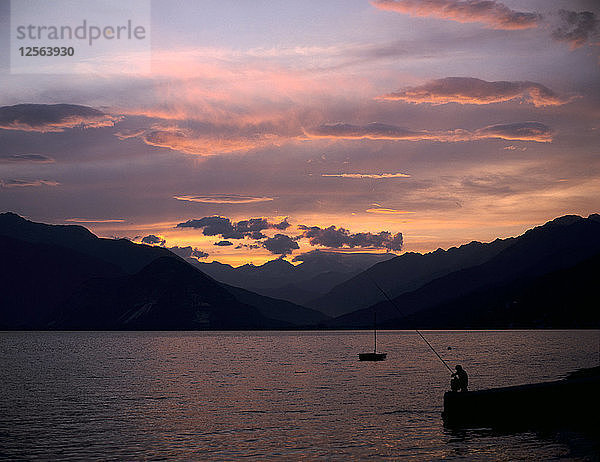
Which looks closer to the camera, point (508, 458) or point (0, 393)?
point (508, 458)

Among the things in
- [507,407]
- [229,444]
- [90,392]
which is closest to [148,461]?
[229,444]

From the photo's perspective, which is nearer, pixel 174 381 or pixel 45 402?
pixel 45 402

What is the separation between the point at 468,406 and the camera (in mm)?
46688

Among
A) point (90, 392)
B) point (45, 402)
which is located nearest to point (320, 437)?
point (45, 402)

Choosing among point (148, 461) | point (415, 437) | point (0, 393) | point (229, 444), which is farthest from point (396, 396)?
point (0, 393)

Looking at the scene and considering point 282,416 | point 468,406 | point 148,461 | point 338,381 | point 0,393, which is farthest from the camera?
point 338,381

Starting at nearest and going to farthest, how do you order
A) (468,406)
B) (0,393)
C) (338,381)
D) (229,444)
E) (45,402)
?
(229,444), (468,406), (45,402), (0,393), (338,381)

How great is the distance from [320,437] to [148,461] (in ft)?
40.2

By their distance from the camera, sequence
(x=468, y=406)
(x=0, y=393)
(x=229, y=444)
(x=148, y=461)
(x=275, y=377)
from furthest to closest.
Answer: (x=275, y=377) < (x=0, y=393) < (x=468, y=406) < (x=229, y=444) < (x=148, y=461)

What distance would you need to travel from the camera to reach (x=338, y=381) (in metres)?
85.6

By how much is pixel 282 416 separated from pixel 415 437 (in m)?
13.8

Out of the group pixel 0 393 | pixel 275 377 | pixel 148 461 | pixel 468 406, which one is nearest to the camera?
pixel 148 461

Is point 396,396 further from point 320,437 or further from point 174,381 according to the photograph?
point 174,381

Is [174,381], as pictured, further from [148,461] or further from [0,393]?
[148,461]
